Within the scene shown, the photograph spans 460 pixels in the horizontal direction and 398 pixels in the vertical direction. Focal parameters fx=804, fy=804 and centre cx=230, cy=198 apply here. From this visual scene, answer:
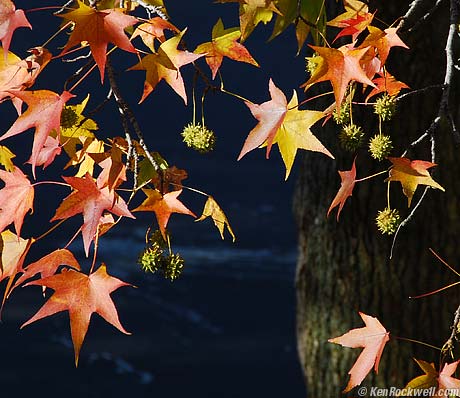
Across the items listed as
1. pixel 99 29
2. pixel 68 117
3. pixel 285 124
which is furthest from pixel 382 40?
pixel 68 117

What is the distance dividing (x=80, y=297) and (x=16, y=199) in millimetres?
192

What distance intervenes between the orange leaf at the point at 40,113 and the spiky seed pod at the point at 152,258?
0.27m

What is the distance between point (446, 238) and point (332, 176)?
39cm

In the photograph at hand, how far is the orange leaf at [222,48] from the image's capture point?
4.43ft

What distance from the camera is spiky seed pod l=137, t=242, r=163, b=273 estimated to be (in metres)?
1.38

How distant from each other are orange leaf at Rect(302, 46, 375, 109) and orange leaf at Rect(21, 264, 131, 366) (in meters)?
0.46

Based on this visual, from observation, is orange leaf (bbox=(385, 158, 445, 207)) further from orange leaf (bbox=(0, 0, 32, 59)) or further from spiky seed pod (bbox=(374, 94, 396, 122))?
orange leaf (bbox=(0, 0, 32, 59))

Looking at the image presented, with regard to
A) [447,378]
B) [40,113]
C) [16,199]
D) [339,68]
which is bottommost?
[447,378]

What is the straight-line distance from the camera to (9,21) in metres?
1.19

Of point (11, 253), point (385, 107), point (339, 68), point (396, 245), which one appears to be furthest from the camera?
point (396, 245)

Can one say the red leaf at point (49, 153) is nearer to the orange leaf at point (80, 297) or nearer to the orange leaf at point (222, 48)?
the orange leaf at point (80, 297)

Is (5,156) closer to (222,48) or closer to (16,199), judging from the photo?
(16,199)

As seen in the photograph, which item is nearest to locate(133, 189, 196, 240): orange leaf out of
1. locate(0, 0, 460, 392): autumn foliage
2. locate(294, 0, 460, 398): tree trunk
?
locate(0, 0, 460, 392): autumn foliage

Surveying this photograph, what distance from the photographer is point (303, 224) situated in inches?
103
